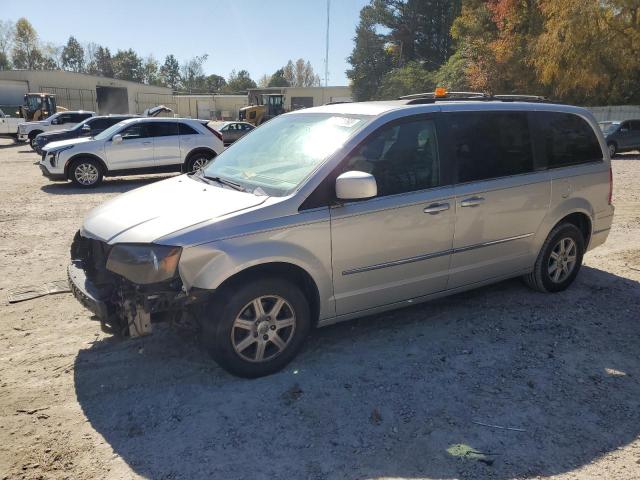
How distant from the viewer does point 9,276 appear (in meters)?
5.75

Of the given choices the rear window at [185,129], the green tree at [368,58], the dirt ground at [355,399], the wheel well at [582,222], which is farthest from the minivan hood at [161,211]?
the green tree at [368,58]

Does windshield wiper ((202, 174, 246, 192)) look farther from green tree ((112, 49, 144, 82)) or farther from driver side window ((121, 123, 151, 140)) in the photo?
green tree ((112, 49, 144, 82))

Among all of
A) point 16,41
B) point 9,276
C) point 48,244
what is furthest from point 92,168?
point 16,41

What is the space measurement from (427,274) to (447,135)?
116cm

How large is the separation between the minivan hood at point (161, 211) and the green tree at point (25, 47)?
377 feet

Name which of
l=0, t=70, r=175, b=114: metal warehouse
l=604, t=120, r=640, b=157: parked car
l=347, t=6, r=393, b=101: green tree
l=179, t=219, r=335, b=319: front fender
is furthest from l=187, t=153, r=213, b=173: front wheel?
l=347, t=6, r=393, b=101: green tree

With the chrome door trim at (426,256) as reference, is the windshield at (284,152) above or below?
above

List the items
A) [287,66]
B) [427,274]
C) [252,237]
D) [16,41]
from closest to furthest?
[252,237] < [427,274] < [16,41] < [287,66]

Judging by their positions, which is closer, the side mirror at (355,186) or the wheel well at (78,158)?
the side mirror at (355,186)

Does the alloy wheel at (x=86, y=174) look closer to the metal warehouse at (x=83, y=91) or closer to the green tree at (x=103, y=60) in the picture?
the metal warehouse at (x=83, y=91)

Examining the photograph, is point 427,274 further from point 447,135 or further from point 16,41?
point 16,41

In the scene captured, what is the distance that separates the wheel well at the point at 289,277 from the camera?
339 centimetres

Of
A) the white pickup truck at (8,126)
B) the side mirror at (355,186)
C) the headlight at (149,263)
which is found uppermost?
the white pickup truck at (8,126)

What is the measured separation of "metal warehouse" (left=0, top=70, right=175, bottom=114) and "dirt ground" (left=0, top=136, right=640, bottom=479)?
55.4 m
